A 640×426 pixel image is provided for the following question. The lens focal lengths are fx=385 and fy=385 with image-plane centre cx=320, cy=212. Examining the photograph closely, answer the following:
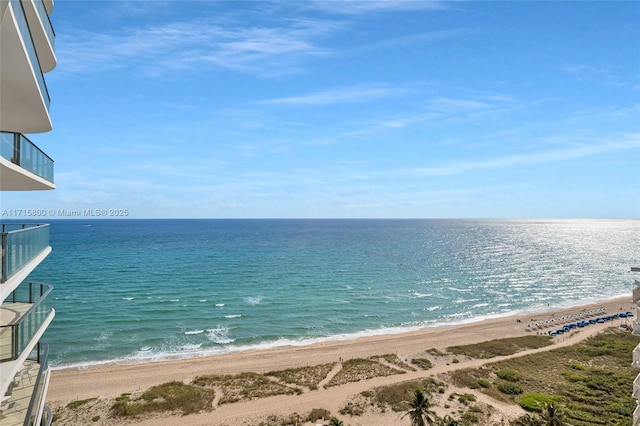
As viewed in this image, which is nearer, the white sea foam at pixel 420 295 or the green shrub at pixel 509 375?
the green shrub at pixel 509 375

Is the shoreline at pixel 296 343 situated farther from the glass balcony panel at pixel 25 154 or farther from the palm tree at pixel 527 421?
the glass balcony panel at pixel 25 154

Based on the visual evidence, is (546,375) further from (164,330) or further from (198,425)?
(164,330)

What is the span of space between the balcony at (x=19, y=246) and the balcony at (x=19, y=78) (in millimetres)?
2990

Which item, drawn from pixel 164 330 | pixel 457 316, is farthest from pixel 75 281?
pixel 457 316

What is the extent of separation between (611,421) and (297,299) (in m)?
42.6

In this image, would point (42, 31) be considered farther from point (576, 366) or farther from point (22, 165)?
point (576, 366)

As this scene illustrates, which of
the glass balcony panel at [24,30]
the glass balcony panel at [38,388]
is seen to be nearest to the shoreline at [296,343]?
the glass balcony panel at [38,388]

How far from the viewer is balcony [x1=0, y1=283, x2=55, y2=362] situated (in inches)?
333

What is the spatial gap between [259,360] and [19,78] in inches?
1388

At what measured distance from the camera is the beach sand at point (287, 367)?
93.0 ft

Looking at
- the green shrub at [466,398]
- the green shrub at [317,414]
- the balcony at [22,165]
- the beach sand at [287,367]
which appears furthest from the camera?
the green shrub at [466,398]

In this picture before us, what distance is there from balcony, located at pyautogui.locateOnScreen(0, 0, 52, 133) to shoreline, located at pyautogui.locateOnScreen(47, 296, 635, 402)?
2744 cm

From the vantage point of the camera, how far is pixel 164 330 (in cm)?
4653

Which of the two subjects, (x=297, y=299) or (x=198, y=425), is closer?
(x=198, y=425)
